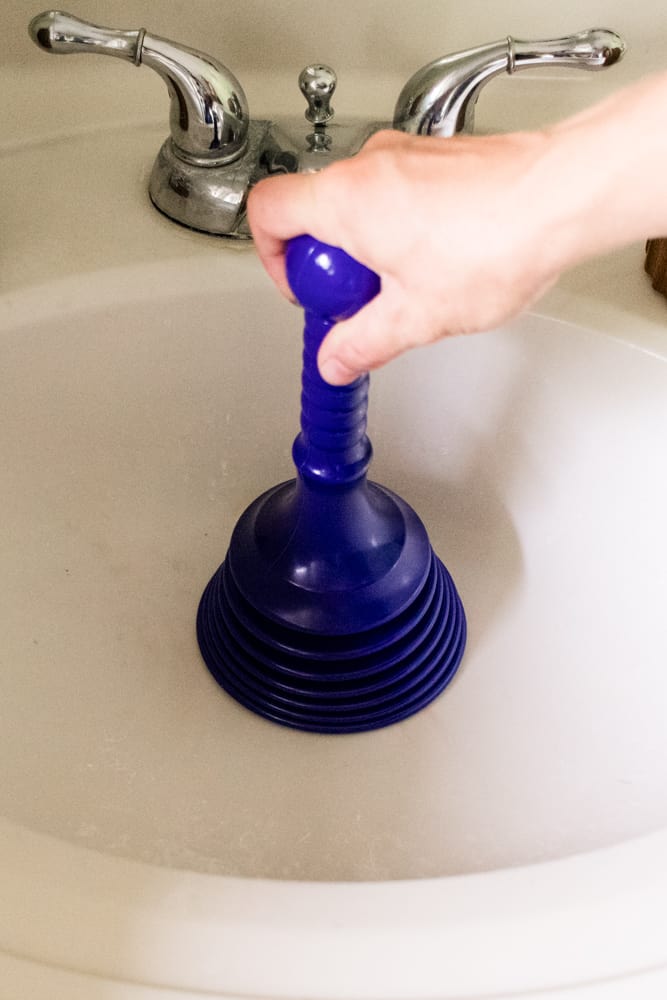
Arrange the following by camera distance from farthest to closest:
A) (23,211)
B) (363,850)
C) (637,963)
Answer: (23,211) < (363,850) < (637,963)

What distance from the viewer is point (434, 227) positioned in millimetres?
294

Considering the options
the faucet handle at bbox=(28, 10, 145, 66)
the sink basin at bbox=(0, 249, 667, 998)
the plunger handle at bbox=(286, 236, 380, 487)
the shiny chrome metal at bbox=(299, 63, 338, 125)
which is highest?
the faucet handle at bbox=(28, 10, 145, 66)

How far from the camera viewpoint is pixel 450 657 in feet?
1.61

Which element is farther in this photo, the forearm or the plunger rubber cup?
the plunger rubber cup

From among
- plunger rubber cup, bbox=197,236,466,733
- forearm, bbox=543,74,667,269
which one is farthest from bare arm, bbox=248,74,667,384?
plunger rubber cup, bbox=197,236,466,733

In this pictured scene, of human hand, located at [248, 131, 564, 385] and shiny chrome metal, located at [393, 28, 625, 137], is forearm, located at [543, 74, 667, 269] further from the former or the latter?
shiny chrome metal, located at [393, 28, 625, 137]

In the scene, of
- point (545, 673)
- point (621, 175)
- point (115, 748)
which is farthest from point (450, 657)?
point (621, 175)

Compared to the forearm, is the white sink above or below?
below

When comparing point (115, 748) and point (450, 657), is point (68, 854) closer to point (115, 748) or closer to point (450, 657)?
point (115, 748)

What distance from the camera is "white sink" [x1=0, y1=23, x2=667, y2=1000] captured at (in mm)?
294

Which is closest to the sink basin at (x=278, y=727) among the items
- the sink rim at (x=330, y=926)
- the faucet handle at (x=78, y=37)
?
the sink rim at (x=330, y=926)

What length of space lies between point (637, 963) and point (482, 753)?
0.59ft

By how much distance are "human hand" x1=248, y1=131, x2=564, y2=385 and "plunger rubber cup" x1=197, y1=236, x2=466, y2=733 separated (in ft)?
0.36

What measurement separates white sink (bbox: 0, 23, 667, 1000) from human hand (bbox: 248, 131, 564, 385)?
0.59 feet
